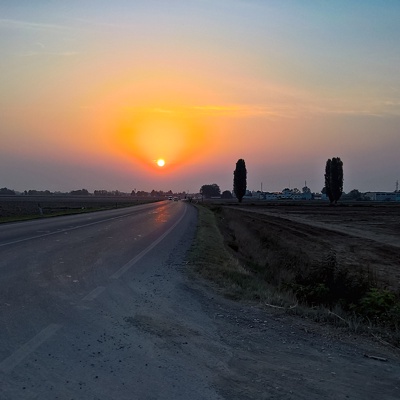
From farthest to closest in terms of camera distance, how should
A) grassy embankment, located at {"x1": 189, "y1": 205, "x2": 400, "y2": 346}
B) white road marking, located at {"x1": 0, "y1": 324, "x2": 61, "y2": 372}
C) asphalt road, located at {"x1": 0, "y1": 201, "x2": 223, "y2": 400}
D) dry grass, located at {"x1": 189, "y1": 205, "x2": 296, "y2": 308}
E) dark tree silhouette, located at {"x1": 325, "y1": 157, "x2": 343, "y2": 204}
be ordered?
dark tree silhouette, located at {"x1": 325, "y1": 157, "x2": 343, "y2": 204}
dry grass, located at {"x1": 189, "y1": 205, "x2": 296, "y2": 308}
grassy embankment, located at {"x1": 189, "y1": 205, "x2": 400, "y2": 346}
white road marking, located at {"x1": 0, "y1": 324, "x2": 61, "y2": 372}
asphalt road, located at {"x1": 0, "y1": 201, "x2": 223, "y2": 400}

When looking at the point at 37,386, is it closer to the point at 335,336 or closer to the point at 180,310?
the point at 180,310

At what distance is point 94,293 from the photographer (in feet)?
26.7

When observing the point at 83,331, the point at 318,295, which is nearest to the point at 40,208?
the point at 318,295

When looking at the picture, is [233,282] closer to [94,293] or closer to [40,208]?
[94,293]

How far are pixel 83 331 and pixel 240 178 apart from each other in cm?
12144

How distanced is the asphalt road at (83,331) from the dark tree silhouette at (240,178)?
114 m

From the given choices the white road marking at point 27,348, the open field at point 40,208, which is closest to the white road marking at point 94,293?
the white road marking at point 27,348

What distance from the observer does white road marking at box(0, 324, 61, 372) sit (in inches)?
180

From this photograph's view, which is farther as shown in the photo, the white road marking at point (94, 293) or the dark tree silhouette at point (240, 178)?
the dark tree silhouette at point (240, 178)

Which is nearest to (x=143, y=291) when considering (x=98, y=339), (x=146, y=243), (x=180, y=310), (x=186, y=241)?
(x=180, y=310)

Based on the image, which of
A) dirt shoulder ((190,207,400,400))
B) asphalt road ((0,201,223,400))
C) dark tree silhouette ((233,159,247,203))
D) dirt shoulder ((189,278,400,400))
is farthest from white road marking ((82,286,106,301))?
dark tree silhouette ((233,159,247,203))

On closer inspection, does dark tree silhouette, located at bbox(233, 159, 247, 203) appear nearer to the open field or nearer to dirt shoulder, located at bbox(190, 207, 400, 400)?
the open field

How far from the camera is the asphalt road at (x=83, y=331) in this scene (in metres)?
4.16

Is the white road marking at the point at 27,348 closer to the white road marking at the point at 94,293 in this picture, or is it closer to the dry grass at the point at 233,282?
the white road marking at the point at 94,293
